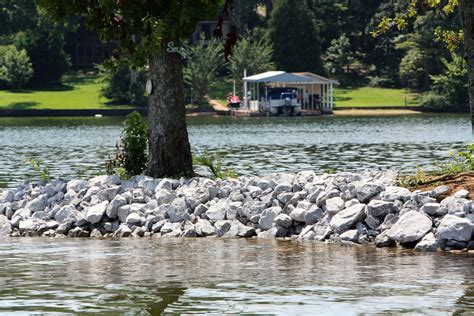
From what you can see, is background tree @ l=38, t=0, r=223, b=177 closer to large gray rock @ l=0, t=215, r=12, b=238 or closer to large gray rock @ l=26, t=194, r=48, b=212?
large gray rock @ l=26, t=194, r=48, b=212

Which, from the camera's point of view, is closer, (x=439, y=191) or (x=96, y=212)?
(x=439, y=191)

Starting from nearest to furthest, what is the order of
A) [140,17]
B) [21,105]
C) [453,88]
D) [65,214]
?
1. [65,214]
2. [140,17]
3. [21,105]
4. [453,88]

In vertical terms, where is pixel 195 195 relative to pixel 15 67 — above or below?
below

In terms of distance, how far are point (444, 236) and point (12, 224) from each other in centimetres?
802

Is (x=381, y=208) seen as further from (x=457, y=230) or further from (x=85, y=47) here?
(x=85, y=47)

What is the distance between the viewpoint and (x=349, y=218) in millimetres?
19109

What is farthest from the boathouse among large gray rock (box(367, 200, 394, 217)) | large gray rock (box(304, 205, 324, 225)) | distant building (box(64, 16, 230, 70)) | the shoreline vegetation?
large gray rock (box(367, 200, 394, 217))

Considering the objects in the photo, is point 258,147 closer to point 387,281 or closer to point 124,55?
point 124,55

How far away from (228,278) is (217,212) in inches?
201

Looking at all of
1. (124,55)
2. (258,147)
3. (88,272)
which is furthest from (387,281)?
(258,147)

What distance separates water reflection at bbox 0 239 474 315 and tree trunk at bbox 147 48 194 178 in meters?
4.28

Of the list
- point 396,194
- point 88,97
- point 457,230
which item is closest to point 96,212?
point 396,194

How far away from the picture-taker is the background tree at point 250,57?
388ft

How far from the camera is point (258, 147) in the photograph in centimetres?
5281
